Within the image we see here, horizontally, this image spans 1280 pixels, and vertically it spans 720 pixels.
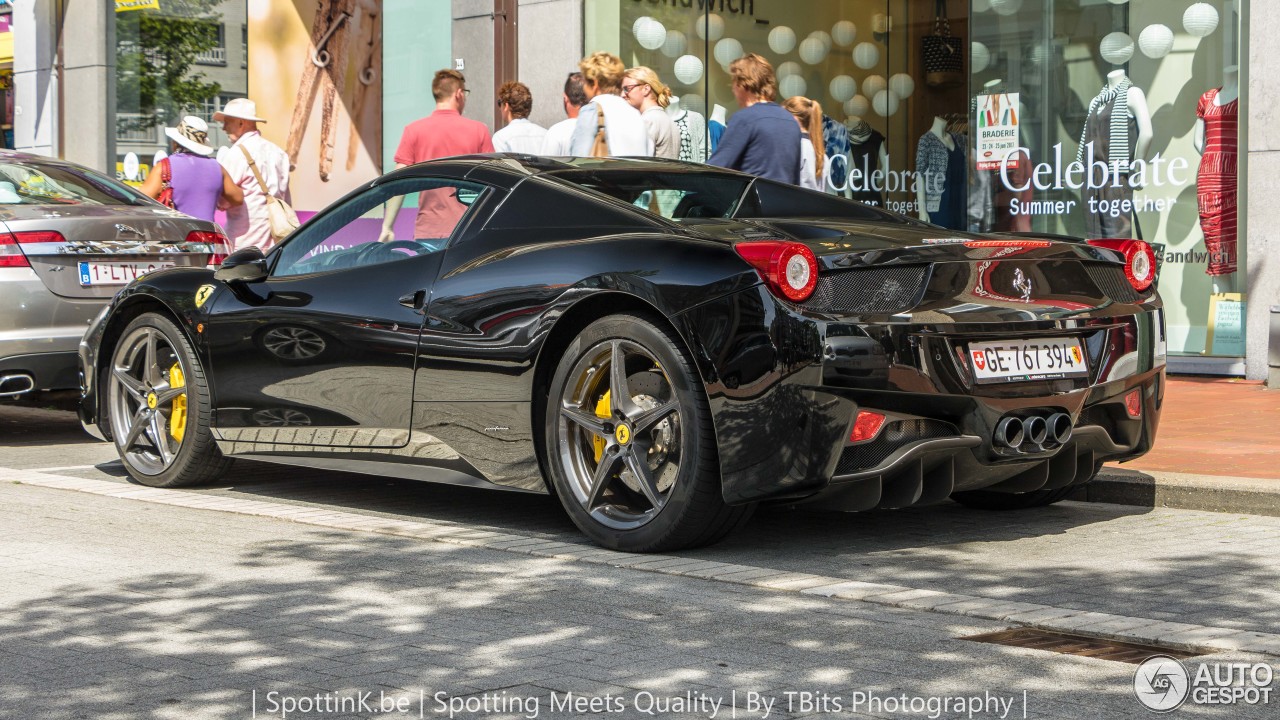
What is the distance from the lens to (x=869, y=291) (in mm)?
5371

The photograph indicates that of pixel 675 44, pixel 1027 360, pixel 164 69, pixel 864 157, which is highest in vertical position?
pixel 164 69

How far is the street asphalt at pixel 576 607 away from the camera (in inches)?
155

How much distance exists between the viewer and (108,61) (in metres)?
18.8

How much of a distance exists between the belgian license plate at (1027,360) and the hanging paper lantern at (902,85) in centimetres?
990

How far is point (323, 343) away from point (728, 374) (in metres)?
1.98

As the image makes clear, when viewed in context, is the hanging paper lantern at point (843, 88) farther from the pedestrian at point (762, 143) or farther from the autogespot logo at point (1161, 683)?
the autogespot logo at point (1161, 683)

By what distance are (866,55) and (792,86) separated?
916 millimetres

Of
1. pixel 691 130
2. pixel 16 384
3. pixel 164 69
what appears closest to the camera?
pixel 16 384

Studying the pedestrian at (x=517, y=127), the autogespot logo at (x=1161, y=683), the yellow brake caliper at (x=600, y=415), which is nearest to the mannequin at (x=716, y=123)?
the pedestrian at (x=517, y=127)

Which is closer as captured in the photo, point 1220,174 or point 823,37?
point 1220,174

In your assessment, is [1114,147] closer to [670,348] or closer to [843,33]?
[843,33]

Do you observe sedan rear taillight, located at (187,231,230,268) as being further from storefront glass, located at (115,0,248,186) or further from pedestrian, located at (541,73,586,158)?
storefront glass, located at (115,0,248,186)

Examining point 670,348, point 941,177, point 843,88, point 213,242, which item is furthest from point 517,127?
point 670,348

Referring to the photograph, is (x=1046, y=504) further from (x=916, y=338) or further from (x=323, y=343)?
(x=323, y=343)
